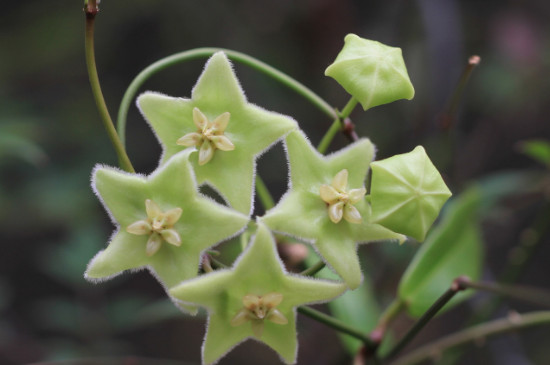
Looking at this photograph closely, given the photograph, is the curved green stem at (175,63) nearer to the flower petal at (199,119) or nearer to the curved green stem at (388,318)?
the flower petal at (199,119)

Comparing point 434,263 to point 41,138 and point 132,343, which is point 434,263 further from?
point 132,343

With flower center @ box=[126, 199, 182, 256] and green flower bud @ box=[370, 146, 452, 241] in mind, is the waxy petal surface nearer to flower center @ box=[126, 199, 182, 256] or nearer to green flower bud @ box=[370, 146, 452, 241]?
flower center @ box=[126, 199, 182, 256]

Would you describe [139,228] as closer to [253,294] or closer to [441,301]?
[253,294]

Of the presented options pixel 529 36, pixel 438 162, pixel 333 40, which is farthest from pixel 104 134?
pixel 529 36

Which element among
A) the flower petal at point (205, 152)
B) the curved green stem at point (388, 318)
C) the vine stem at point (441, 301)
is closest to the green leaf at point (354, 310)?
the curved green stem at point (388, 318)

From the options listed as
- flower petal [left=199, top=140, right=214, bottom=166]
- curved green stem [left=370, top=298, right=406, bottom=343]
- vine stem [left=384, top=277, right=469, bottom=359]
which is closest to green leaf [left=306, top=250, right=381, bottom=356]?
curved green stem [left=370, top=298, right=406, bottom=343]

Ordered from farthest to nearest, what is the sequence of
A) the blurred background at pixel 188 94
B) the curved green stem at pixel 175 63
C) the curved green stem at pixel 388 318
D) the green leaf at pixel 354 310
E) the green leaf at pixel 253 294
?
the blurred background at pixel 188 94
the green leaf at pixel 354 310
the curved green stem at pixel 388 318
the curved green stem at pixel 175 63
the green leaf at pixel 253 294
